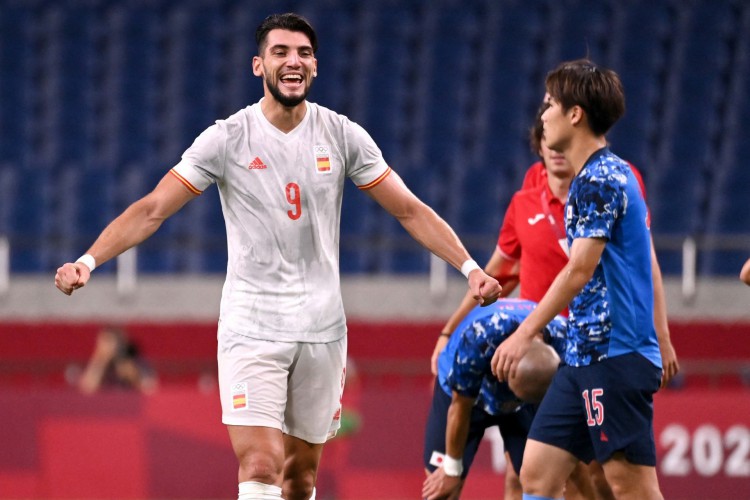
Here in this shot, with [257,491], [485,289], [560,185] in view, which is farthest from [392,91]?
[257,491]

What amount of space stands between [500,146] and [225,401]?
9.47 meters

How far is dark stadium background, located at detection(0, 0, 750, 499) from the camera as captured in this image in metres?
9.88

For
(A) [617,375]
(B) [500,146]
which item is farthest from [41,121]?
(A) [617,375]

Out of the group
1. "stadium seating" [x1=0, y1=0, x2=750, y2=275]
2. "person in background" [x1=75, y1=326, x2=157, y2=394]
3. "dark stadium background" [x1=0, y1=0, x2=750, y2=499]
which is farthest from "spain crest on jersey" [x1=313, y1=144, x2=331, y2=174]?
"stadium seating" [x1=0, y1=0, x2=750, y2=275]

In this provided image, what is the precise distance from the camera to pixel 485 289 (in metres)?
4.98

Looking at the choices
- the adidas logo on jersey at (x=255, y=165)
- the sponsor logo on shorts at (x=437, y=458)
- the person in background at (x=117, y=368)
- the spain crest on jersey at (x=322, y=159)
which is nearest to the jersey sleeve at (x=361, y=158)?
the spain crest on jersey at (x=322, y=159)

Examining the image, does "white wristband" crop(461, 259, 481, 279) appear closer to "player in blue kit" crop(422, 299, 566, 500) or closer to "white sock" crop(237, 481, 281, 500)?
"player in blue kit" crop(422, 299, 566, 500)

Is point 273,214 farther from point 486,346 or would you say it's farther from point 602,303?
point 602,303

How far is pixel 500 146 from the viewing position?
1423 centimetres

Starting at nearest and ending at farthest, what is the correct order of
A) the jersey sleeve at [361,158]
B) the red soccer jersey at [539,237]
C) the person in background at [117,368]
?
the jersey sleeve at [361,158]
the red soccer jersey at [539,237]
the person in background at [117,368]

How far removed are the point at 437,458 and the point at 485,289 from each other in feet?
3.54

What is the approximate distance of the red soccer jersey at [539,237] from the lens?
5867 millimetres

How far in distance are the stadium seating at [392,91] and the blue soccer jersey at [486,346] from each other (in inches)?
306

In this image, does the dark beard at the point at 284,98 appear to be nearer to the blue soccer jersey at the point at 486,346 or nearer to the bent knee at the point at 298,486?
the blue soccer jersey at the point at 486,346
